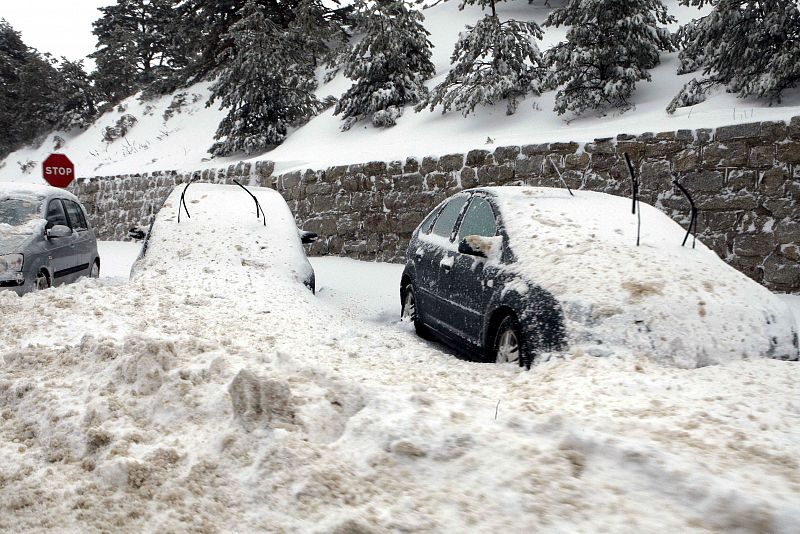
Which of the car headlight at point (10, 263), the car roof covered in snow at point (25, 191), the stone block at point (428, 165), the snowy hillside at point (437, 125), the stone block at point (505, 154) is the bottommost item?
the car headlight at point (10, 263)

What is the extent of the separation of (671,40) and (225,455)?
11843 millimetres

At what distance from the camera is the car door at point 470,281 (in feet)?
15.9

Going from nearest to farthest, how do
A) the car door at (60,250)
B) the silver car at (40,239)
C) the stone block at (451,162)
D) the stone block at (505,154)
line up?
the silver car at (40,239) → the car door at (60,250) → the stone block at (505,154) → the stone block at (451,162)

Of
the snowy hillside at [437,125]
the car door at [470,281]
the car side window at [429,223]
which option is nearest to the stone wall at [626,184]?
the snowy hillside at [437,125]

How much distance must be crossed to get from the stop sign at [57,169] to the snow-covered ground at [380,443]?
43.9ft

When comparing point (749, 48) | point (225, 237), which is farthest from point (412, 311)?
point (749, 48)

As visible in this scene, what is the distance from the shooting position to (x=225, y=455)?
2664 mm

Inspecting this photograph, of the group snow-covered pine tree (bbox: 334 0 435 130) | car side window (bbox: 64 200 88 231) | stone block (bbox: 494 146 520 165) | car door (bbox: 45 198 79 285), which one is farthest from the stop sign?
stone block (bbox: 494 146 520 165)

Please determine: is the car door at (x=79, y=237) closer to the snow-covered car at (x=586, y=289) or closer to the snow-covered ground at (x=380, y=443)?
the snow-covered ground at (x=380, y=443)

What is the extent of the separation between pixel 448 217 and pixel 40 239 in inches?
179

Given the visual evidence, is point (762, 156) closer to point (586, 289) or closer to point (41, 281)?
point (586, 289)

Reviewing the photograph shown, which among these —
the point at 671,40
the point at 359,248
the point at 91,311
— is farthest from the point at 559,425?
the point at 671,40

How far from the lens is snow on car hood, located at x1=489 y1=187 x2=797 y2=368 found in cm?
376

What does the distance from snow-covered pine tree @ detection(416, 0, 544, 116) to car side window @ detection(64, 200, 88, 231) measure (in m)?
7.08
